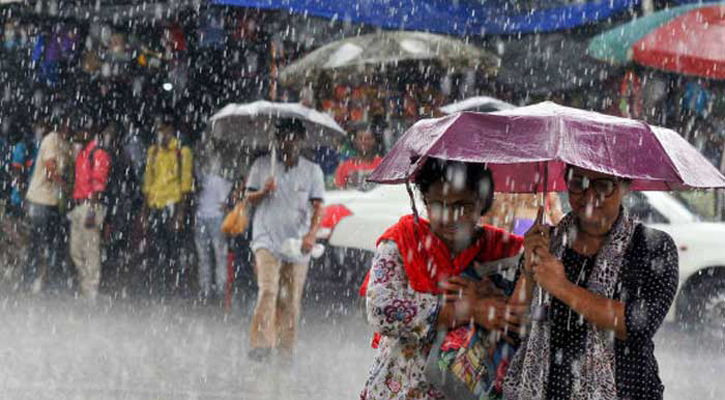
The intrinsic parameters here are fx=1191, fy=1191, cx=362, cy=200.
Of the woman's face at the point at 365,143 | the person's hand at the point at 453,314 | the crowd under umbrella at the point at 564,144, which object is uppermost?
the crowd under umbrella at the point at 564,144

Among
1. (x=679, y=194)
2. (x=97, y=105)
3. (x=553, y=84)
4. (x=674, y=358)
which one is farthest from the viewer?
(x=97, y=105)

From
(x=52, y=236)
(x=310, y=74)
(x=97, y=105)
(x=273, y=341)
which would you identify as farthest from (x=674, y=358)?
(x=97, y=105)

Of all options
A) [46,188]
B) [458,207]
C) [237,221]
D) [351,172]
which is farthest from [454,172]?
[46,188]

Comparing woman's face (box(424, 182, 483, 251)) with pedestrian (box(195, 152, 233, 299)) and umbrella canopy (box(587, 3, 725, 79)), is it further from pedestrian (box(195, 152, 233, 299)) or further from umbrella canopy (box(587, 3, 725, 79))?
pedestrian (box(195, 152, 233, 299))

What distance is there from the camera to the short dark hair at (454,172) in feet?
12.6

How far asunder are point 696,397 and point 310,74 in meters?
7.47

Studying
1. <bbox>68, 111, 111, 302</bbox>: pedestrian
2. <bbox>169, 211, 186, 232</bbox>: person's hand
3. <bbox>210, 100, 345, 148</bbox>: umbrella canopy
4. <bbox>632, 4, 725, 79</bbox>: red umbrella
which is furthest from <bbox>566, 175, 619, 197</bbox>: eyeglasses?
<bbox>169, 211, 186, 232</bbox>: person's hand

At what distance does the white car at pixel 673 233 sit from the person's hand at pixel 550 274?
833cm

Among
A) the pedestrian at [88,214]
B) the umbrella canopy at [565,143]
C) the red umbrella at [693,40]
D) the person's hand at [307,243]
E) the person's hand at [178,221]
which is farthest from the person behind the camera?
the person's hand at [178,221]

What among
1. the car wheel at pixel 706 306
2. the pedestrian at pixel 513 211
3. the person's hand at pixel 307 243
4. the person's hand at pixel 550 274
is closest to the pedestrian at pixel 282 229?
the person's hand at pixel 307 243

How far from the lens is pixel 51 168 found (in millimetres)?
13898

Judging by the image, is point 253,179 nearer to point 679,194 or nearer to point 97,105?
point 679,194

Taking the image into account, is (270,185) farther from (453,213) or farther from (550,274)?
(550,274)

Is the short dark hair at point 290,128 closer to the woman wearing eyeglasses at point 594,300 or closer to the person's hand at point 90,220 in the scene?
the person's hand at point 90,220
